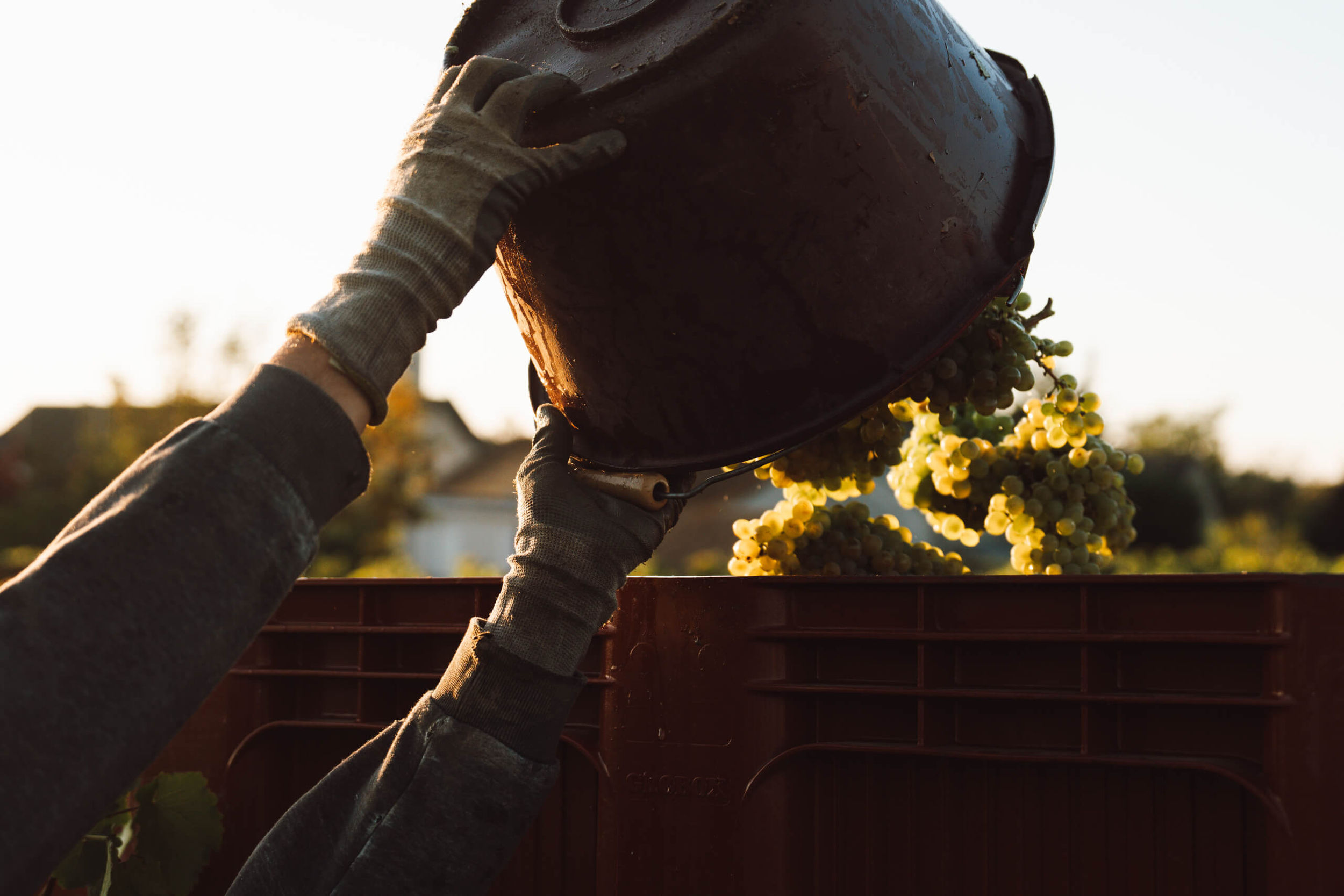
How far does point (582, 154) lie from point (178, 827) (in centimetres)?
156

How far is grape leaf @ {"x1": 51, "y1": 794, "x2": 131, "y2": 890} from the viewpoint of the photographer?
2.09 m

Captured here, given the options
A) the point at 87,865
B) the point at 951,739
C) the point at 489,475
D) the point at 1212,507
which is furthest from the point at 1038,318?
the point at 489,475

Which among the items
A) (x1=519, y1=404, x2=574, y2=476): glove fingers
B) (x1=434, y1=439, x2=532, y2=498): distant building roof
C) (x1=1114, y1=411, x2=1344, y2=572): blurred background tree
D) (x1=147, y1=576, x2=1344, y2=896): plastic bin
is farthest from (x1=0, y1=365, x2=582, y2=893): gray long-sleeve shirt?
(x1=434, y1=439, x2=532, y2=498): distant building roof

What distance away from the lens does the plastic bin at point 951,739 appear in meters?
1.48

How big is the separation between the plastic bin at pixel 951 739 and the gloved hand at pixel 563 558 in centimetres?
14

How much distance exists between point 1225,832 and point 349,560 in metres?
24.7

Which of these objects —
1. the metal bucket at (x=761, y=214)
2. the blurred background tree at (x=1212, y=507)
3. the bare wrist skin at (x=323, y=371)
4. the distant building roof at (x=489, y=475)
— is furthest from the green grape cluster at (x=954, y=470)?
the distant building roof at (x=489, y=475)

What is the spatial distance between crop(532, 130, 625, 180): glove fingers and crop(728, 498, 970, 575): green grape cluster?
0.89 meters

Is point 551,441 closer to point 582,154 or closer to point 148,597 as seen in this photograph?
point 582,154

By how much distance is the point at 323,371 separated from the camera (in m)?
1.25

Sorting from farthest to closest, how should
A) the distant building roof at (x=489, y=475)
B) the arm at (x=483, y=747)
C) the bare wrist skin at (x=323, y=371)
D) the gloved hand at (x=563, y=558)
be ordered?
the distant building roof at (x=489, y=475) < the gloved hand at (x=563, y=558) < the arm at (x=483, y=747) < the bare wrist skin at (x=323, y=371)

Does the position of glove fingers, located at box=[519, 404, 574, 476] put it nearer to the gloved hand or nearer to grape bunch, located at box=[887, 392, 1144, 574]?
the gloved hand

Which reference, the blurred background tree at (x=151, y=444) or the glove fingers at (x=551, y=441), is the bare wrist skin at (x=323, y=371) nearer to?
the glove fingers at (x=551, y=441)

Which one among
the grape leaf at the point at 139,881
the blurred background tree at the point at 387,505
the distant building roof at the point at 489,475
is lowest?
the grape leaf at the point at 139,881
